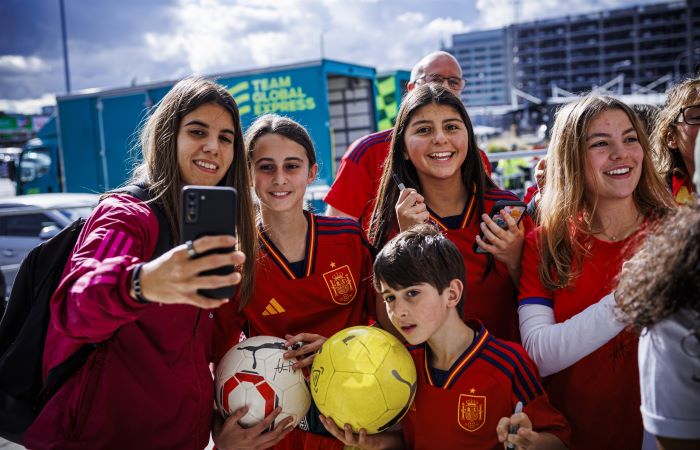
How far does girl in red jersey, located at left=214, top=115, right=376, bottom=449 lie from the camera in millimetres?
2689

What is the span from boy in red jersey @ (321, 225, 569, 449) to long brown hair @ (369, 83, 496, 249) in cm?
69

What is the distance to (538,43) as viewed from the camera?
4815 inches

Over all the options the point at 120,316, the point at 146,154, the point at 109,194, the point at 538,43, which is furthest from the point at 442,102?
the point at 538,43

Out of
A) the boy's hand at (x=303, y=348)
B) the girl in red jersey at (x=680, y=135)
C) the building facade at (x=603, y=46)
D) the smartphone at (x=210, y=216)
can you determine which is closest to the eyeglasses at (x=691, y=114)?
the girl in red jersey at (x=680, y=135)

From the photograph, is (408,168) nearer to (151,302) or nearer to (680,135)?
(680,135)

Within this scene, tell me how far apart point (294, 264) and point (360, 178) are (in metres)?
1.48

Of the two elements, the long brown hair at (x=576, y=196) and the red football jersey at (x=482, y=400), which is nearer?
the red football jersey at (x=482, y=400)

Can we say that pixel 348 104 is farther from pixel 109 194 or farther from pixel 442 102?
pixel 109 194

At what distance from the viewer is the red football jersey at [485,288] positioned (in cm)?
278

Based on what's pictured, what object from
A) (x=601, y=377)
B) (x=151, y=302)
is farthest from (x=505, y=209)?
(x=151, y=302)

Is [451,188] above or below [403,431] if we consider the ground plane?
above

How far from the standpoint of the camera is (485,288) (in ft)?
9.14

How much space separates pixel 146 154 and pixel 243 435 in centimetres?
126

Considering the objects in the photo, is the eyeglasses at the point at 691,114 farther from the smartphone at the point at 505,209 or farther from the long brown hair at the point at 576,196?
the smartphone at the point at 505,209
